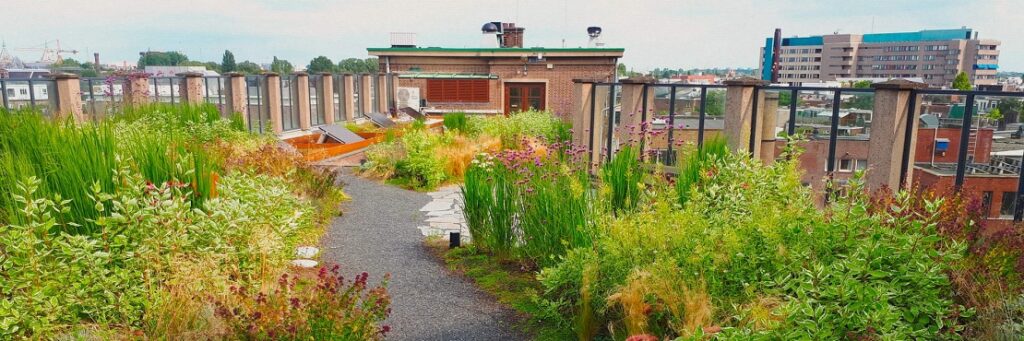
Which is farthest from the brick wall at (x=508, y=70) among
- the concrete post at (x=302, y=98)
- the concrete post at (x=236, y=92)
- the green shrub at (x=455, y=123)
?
the concrete post at (x=236, y=92)

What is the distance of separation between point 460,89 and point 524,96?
7.81ft

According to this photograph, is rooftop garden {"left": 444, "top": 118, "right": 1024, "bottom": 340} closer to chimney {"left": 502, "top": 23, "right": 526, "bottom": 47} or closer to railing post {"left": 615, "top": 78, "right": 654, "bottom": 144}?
railing post {"left": 615, "top": 78, "right": 654, "bottom": 144}

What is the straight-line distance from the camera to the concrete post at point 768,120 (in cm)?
773

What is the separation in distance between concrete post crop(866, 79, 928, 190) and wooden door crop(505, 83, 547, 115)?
18.7 meters

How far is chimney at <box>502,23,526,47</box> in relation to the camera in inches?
1050

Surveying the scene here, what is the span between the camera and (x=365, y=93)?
19438 mm

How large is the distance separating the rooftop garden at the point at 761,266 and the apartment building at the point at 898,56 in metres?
113

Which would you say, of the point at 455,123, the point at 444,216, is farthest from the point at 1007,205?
the point at 455,123

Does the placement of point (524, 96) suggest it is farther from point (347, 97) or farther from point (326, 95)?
→ point (326, 95)

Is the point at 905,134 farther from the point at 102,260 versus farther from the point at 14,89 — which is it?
the point at 14,89

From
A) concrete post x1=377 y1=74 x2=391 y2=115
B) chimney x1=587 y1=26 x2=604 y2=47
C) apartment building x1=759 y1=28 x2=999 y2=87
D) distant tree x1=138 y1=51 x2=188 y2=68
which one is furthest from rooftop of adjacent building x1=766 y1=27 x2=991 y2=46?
concrete post x1=377 y1=74 x2=391 y2=115

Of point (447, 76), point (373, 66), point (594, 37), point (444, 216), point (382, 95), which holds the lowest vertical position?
point (444, 216)

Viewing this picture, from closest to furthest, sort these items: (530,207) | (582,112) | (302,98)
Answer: (530,207)
(582,112)
(302,98)

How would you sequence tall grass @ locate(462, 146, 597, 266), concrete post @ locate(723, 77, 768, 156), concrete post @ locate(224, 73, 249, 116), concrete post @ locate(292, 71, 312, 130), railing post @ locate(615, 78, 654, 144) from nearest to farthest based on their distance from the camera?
tall grass @ locate(462, 146, 597, 266), concrete post @ locate(723, 77, 768, 156), railing post @ locate(615, 78, 654, 144), concrete post @ locate(224, 73, 249, 116), concrete post @ locate(292, 71, 312, 130)
